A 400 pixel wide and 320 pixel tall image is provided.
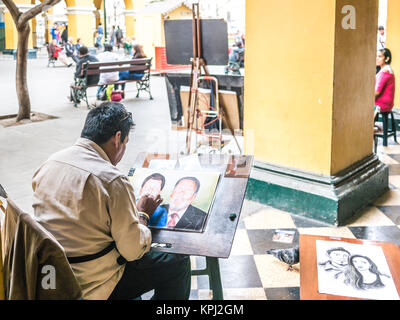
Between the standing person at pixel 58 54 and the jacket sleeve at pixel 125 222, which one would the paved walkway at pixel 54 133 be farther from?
the standing person at pixel 58 54

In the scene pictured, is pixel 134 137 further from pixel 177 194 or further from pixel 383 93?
pixel 177 194

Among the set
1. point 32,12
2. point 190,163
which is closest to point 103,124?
point 190,163

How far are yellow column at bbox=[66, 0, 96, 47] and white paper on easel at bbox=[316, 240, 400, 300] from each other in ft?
82.0

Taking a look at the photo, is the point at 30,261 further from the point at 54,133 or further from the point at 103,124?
the point at 54,133

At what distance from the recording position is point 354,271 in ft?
6.20

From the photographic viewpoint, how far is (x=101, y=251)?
1992 millimetres

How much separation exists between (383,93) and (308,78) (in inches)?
107

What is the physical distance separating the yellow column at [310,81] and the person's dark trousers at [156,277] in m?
2.27

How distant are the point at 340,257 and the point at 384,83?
4.87 metres

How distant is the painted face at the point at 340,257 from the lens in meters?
1.96

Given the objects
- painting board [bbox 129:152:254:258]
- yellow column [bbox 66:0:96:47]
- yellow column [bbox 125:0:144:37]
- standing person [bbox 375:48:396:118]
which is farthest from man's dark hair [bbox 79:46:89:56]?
yellow column [bbox 66:0:96:47]

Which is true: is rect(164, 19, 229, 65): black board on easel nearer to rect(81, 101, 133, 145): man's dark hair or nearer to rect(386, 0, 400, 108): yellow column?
rect(81, 101, 133, 145): man's dark hair

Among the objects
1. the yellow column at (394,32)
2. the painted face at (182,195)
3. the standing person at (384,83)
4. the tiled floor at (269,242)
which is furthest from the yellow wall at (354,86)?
the yellow column at (394,32)
